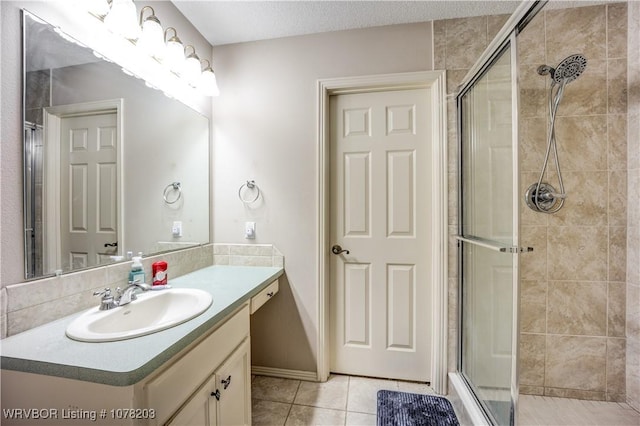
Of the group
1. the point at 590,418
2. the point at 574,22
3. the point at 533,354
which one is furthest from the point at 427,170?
the point at 590,418

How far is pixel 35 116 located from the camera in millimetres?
918

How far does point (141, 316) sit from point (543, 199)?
7.28 feet

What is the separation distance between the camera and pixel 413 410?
5.01 feet

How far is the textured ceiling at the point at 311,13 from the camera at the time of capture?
1.55 m

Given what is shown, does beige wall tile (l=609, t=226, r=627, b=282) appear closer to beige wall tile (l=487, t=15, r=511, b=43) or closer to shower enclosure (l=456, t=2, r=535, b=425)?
shower enclosure (l=456, t=2, r=535, b=425)

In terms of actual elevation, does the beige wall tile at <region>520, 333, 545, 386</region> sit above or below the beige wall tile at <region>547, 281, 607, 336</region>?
below

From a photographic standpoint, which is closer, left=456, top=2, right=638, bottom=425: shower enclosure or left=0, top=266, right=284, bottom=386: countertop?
left=0, top=266, right=284, bottom=386: countertop

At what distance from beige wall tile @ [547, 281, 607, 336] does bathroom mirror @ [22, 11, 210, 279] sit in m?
2.34

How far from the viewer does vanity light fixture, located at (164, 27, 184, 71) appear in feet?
4.69

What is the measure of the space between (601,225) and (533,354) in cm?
88

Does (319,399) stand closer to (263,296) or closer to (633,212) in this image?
(263,296)

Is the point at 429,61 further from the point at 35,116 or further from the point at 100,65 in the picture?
the point at 35,116

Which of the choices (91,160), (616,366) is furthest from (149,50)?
(616,366)

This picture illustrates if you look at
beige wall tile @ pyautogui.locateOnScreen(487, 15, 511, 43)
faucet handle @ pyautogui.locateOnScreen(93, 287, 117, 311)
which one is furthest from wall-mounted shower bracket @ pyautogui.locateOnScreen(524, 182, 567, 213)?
faucet handle @ pyautogui.locateOnScreen(93, 287, 117, 311)
